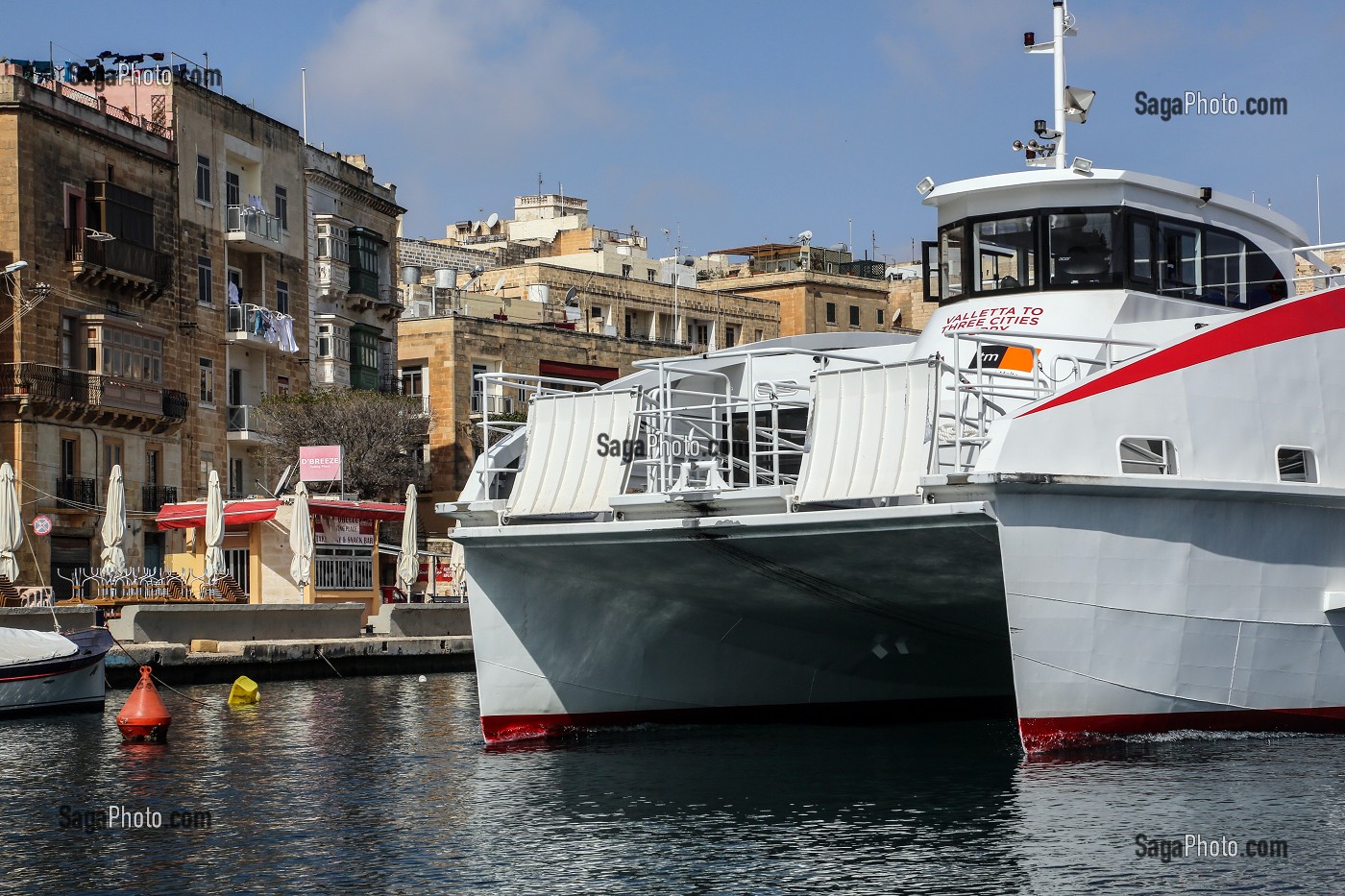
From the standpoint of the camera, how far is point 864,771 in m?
17.3

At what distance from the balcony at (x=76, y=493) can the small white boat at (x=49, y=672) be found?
1667cm

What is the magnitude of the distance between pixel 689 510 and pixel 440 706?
1061 centimetres

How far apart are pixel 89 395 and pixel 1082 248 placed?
96.0ft

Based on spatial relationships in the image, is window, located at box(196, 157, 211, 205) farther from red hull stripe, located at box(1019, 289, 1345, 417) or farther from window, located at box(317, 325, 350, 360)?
red hull stripe, located at box(1019, 289, 1345, 417)

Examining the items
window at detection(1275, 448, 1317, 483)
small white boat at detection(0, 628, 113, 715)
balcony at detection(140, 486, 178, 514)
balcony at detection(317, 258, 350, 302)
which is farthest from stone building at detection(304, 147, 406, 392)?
window at detection(1275, 448, 1317, 483)

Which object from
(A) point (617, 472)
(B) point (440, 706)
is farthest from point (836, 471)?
(B) point (440, 706)

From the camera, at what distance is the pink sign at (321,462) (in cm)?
4578

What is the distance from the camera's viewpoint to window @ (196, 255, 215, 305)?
4750 cm

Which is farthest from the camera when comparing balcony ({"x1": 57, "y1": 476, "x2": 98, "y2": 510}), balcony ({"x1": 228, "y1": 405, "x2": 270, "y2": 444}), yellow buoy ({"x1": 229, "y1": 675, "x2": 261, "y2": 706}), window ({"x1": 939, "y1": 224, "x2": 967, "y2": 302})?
balcony ({"x1": 228, "y1": 405, "x2": 270, "y2": 444})

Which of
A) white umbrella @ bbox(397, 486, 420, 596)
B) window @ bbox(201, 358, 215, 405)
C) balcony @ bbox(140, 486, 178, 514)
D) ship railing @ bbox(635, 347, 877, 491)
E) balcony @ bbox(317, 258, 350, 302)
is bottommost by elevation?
white umbrella @ bbox(397, 486, 420, 596)

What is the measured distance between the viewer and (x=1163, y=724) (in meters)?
16.4

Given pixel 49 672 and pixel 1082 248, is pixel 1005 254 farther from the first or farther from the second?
pixel 49 672

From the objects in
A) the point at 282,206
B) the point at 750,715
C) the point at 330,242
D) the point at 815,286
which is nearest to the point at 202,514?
the point at 282,206

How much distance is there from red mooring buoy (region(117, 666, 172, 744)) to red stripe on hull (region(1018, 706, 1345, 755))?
1053 cm
